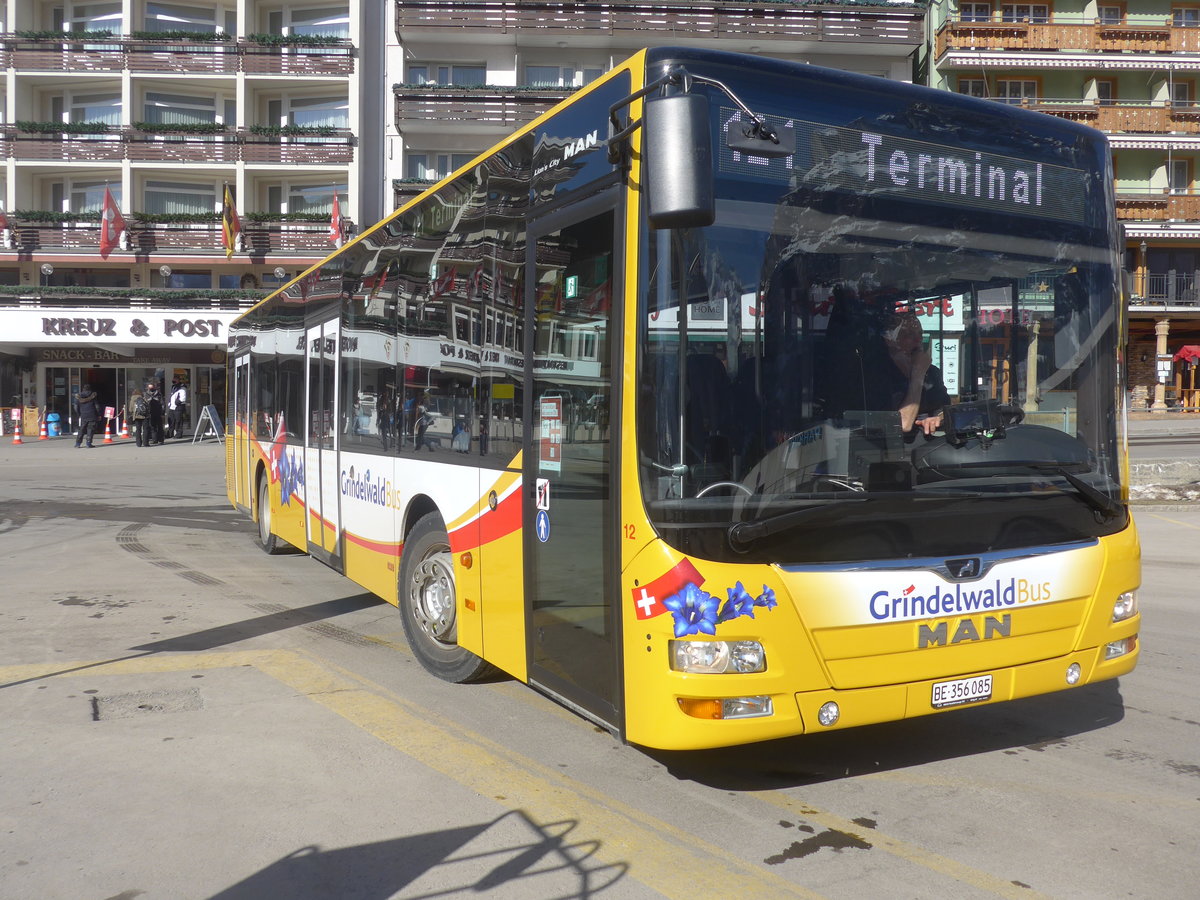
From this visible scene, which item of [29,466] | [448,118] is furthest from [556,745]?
[448,118]

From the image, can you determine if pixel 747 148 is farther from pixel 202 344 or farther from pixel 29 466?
pixel 202 344

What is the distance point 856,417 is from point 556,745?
85.0 inches

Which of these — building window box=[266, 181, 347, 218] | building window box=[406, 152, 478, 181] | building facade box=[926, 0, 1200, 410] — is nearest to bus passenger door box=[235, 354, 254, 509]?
building window box=[406, 152, 478, 181]

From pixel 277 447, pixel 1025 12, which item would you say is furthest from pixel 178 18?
pixel 277 447

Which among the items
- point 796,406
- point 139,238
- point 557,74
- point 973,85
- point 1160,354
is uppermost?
point 973,85

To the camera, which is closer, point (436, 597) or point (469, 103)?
point (436, 597)

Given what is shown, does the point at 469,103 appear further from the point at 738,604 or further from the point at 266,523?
the point at 738,604

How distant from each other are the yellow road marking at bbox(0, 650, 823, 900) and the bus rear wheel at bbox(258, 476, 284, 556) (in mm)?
4516

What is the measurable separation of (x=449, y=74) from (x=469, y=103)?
2693mm

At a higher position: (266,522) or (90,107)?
(90,107)

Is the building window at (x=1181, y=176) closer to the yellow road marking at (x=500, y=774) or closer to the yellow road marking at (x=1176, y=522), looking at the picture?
the yellow road marking at (x=1176, y=522)

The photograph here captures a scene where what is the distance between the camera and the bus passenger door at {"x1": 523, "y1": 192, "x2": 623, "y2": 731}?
434 centimetres

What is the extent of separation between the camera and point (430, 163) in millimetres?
39156

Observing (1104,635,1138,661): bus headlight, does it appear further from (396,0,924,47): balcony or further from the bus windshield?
(396,0,924,47): balcony
